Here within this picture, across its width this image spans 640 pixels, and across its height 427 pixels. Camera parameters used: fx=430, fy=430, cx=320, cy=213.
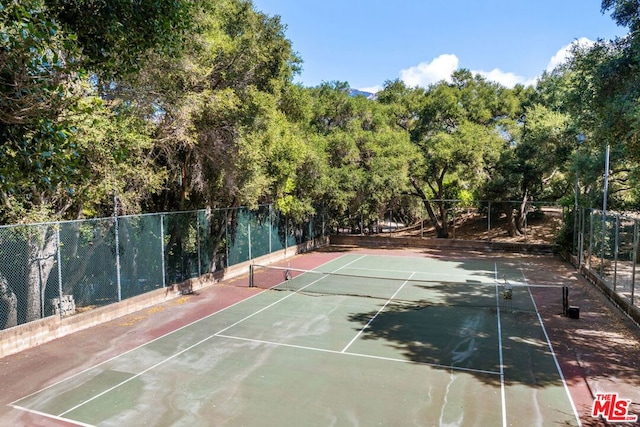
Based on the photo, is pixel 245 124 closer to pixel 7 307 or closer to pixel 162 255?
pixel 162 255

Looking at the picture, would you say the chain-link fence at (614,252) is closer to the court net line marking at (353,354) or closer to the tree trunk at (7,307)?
the court net line marking at (353,354)

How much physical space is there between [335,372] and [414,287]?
8.66 m

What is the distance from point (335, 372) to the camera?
8.71m

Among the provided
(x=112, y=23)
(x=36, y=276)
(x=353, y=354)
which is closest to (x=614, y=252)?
(x=353, y=354)

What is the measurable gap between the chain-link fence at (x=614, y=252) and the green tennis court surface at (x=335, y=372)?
312cm

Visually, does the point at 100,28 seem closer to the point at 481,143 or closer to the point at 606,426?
the point at 606,426

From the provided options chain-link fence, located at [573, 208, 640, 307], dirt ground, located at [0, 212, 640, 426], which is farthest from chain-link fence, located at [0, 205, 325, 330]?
chain-link fence, located at [573, 208, 640, 307]

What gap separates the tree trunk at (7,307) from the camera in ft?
33.6

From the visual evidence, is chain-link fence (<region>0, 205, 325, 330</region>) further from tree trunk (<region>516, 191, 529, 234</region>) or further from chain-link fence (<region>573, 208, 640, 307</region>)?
tree trunk (<region>516, 191, 529, 234</region>)

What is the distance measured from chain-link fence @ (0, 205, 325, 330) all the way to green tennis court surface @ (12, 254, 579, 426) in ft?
9.58

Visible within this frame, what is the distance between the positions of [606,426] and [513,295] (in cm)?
906

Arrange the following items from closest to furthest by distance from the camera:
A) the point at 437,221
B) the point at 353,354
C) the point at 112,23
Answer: the point at 112,23 < the point at 353,354 < the point at 437,221

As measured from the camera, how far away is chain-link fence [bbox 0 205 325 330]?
411 inches

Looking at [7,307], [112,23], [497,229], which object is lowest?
[7,307]
